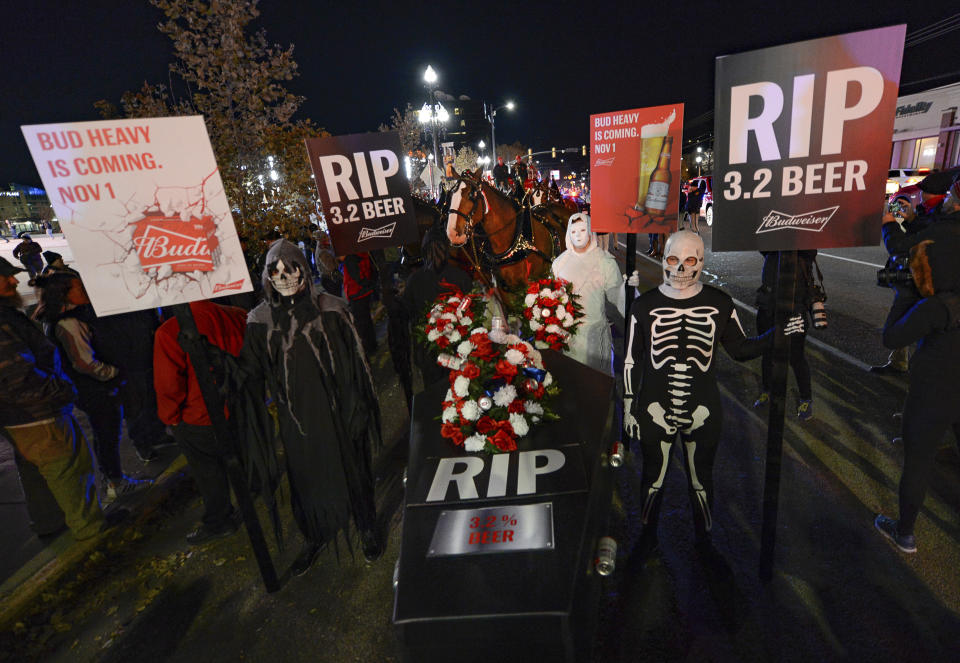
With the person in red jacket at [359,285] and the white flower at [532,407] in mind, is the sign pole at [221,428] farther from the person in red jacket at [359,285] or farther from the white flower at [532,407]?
the person in red jacket at [359,285]

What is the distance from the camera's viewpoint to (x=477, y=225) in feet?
25.0

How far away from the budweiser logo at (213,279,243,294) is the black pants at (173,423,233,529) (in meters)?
1.43

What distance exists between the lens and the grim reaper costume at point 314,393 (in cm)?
343

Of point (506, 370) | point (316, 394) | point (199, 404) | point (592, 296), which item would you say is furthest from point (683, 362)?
point (199, 404)

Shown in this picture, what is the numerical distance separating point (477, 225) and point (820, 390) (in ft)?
17.1

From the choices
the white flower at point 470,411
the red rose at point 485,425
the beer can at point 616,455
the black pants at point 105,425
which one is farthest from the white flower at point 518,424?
the black pants at point 105,425

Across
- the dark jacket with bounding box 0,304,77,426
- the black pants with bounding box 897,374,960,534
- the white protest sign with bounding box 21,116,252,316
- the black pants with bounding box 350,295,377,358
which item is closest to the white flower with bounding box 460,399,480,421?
the white protest sign with bounding box 21,116,252,316

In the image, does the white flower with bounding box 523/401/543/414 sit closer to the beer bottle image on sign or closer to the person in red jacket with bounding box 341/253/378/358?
the beer bottle image on sign

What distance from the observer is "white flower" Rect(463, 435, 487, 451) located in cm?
304

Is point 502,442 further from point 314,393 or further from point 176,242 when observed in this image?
point 176,242

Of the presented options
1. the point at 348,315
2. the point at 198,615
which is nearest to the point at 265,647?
the point at 198,615

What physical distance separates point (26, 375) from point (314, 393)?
2244mm

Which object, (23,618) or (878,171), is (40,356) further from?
(878,171)

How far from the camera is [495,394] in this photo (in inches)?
125
